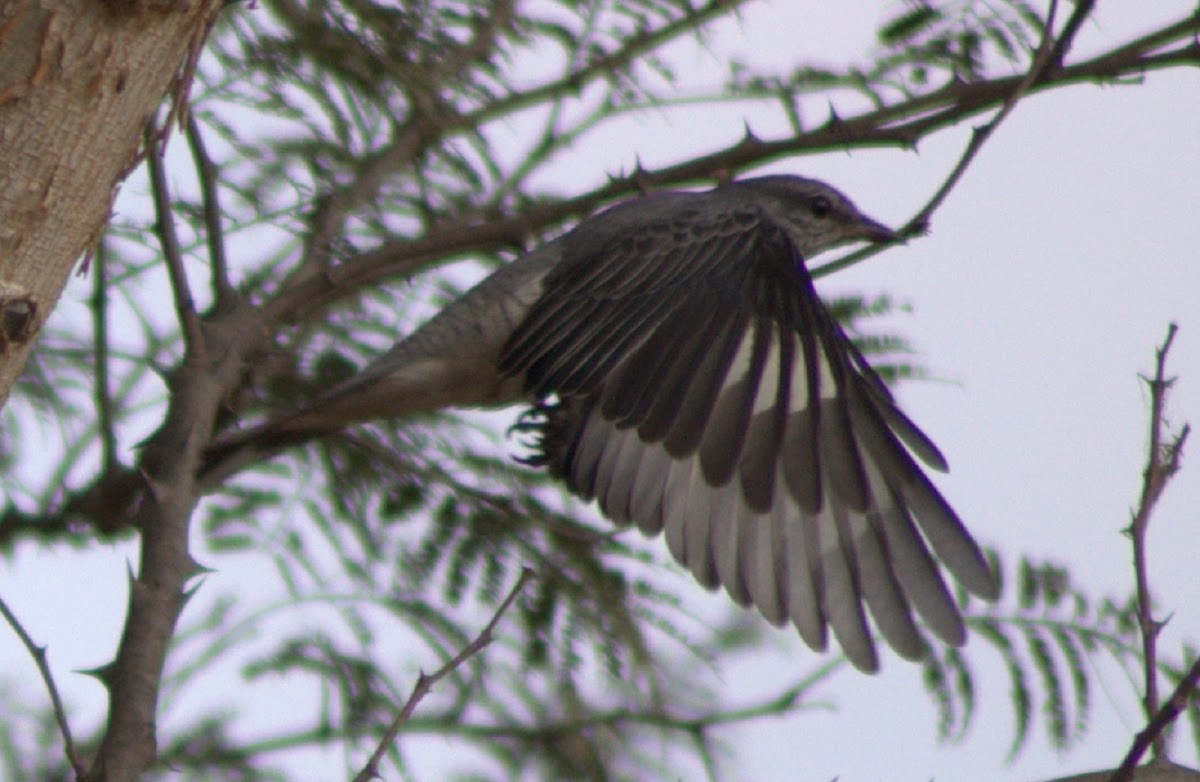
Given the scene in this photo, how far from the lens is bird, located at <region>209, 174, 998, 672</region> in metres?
3.18

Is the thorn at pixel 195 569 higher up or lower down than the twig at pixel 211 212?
lower down

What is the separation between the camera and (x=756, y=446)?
130 inches

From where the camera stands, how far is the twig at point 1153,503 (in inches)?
79.6

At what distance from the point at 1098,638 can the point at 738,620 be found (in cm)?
79

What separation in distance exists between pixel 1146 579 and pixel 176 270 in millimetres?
1698

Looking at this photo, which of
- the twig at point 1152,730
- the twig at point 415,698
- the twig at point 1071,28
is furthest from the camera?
the twig at point 1071,28

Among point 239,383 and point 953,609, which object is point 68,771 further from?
point 953,609

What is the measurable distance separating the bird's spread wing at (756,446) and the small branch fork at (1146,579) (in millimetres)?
893

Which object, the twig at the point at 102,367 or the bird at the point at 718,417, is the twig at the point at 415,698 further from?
the twig at the point at 102,367

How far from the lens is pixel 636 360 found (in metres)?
3.45

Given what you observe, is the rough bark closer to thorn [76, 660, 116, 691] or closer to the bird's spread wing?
thorn [76, 660, 116, 691]

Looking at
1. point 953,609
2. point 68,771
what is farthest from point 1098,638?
point 68,771

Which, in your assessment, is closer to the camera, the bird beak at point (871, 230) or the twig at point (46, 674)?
the twig at point (46, 674)

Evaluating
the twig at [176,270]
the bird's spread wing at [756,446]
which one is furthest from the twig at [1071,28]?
the twig at [176,270]
